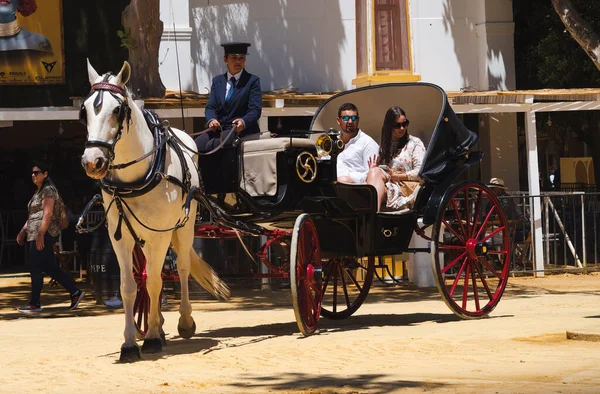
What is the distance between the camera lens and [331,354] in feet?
34.0

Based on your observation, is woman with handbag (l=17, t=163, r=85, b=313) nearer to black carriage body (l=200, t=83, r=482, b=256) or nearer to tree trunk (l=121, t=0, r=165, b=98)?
tree trunk (l=121, t=0, r=165, b=98)

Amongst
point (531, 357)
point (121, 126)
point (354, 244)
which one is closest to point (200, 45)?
point (354, 244)

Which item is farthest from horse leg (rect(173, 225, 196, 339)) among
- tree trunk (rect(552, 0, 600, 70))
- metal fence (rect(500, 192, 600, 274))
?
tree trunk (rect(552, 0, 600, 70))

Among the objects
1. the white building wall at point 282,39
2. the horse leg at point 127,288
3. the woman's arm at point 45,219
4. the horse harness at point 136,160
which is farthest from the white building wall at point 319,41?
the horse leg at point 127,288

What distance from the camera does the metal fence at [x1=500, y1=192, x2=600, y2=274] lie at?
67.1 ft

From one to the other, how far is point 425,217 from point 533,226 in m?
8.53

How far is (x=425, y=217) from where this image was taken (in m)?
12.2

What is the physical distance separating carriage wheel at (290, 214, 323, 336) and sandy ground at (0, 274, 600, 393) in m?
0.23

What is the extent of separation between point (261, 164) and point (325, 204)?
794 mm

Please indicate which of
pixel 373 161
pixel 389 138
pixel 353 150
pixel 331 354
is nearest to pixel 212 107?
pixel 353 150

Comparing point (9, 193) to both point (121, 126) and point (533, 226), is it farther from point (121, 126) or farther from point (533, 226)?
point (121, 126)

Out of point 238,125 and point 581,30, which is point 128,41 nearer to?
point 581,30

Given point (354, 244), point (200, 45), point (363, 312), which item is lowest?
point (363, 312)

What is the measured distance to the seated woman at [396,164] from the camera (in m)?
12.6
